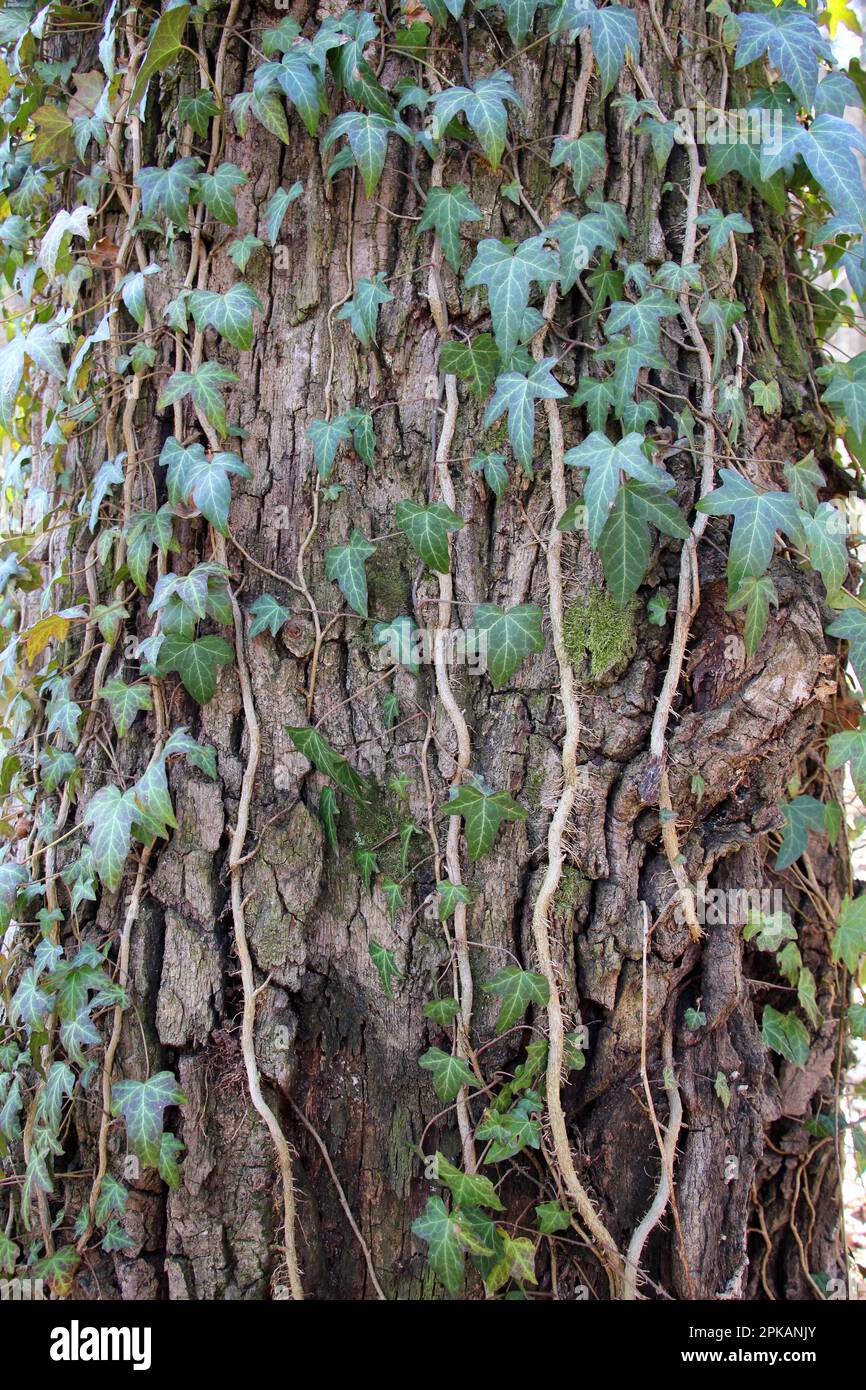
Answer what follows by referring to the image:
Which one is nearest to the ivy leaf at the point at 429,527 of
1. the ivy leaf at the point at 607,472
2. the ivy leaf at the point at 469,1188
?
the ivy leaf at the point at 607,472

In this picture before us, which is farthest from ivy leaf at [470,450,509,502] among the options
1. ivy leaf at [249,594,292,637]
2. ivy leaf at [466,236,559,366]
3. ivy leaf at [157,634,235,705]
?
ivy leaf at [157,634,235,705]

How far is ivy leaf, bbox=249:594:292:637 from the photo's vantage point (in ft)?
4.77

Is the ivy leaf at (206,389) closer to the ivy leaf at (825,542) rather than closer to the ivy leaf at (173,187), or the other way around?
the ivy leaf at (173,187)

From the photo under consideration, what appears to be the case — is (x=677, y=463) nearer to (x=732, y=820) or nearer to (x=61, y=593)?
(x=732, y=820)

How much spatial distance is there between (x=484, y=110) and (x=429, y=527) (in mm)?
608

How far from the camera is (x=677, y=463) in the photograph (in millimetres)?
1490

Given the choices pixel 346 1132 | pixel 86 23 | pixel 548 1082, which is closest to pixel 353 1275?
pixel 346 1132

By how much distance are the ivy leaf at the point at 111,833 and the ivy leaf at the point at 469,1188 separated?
2.07 ft

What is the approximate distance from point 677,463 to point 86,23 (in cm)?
125

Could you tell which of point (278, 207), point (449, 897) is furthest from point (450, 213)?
point (449, 897)

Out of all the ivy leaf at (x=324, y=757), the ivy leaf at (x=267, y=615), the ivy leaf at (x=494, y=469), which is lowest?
the ivy leaf at (x=324, y=757)

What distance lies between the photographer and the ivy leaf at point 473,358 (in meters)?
1.42

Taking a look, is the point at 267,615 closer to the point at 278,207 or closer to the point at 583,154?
the point at 278,207

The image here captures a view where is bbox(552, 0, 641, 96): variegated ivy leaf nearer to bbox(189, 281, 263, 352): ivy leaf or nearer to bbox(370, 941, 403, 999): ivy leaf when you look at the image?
bbox(189, 281, 263, 352): ivy leaf
